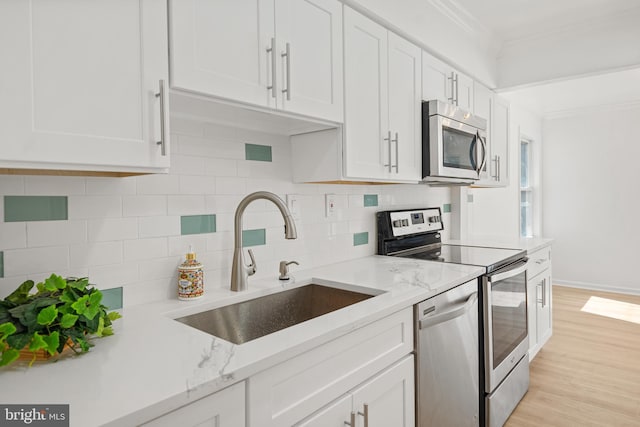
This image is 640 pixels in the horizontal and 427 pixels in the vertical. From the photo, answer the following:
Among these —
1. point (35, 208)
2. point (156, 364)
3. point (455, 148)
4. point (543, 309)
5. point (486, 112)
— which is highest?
point (486, 112)

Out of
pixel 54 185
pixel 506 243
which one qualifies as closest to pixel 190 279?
pixel 54 185

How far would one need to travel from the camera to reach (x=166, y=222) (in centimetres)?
147

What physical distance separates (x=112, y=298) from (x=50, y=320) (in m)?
0.45

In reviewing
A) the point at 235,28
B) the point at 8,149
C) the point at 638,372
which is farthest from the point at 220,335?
the point at 638,372

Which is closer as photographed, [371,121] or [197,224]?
[197,224]

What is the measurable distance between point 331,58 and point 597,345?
130 inches

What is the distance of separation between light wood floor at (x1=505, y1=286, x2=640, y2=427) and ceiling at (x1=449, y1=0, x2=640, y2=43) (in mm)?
2451

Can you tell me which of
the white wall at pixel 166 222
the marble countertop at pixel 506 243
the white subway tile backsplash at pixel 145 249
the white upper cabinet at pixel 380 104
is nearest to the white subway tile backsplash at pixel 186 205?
the white wall at pixel 166 222

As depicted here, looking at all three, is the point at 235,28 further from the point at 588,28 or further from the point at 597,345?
the point at 597,345

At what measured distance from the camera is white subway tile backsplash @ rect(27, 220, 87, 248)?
1156 mm

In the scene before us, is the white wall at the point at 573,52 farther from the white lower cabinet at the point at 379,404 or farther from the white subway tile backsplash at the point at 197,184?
the white subway tile backsplash at the point at 197,184

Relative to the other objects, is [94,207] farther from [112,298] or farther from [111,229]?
[112,298]

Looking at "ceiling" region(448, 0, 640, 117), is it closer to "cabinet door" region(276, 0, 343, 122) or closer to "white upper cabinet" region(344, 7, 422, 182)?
"white upper cabinet" region(344, 7, 422, 182)

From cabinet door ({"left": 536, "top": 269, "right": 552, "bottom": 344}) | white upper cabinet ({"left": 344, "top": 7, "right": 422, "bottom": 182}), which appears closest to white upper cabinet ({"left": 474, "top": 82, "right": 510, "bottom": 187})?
cabinet door ({"left": 536, "top": 269, "right": 552, "bottom": 344})
